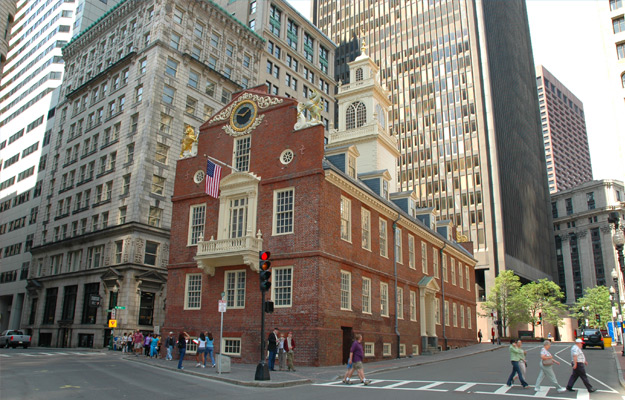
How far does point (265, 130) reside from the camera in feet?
93.8

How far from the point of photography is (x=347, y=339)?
2659 cm

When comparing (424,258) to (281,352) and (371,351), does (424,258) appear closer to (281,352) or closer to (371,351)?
(371,351)

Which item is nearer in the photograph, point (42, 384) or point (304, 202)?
point (42, 384)

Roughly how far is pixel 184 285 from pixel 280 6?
178 ft

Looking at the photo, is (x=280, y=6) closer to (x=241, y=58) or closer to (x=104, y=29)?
(x=241, y=58)

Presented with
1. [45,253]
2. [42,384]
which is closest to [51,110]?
[45,253]

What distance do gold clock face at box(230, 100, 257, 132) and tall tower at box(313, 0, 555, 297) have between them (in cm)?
6648

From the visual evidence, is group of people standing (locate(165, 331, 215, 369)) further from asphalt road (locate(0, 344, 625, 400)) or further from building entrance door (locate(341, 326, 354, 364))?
building entrance door (locate(341, 326, 354, 364))

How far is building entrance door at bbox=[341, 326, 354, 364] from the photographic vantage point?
1032 inches

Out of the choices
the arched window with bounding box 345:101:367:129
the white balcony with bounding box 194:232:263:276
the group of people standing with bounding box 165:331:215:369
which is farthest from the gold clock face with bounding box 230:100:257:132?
the arched window with bounding box 345:101:367:129

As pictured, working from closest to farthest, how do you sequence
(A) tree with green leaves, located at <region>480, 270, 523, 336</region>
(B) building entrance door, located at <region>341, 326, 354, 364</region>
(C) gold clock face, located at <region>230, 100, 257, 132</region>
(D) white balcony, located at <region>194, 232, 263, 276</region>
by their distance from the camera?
1. (D) white balcony, located at <region>194, 232, 263, 276</region>
2. (B) building entrance door, located at <region>341, 326, 354, 364</region>
3. (C) gold clock face, located at <region>230, 100, 257, 132</region>
4. (A) tree with green leaves, located at <region>480, 270, 523, 336</region>

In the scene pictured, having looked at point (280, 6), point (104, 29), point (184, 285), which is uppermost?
point (280, 6)

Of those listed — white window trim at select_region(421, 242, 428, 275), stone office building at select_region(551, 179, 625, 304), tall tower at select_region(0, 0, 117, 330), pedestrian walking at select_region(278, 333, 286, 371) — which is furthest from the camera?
stone office building at select_region(551, 179, 625, 304)

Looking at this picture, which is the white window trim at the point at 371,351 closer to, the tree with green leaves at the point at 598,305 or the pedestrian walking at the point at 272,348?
the pedestrian walking at the point at 272,348
